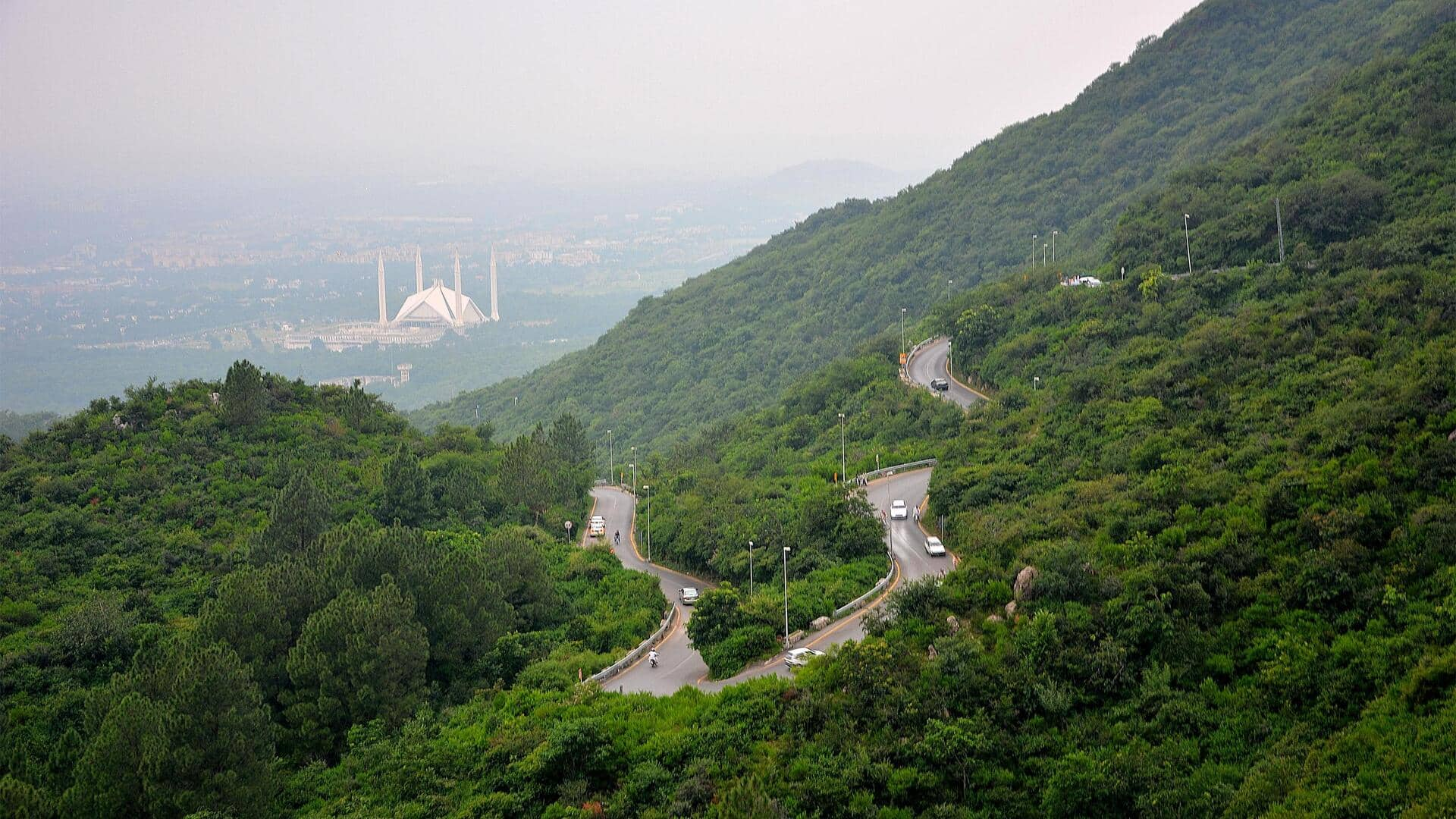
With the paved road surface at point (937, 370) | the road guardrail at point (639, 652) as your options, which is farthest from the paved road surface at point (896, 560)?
the paved road surface at point (937, 370)

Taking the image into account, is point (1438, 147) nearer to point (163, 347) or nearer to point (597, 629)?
point (597, 629)

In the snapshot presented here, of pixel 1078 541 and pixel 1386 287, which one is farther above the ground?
pixel 1386 287

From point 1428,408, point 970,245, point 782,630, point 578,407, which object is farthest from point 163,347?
point 1428,408

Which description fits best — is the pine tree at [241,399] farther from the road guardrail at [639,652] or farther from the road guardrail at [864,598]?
the road guardrail at [864,598]

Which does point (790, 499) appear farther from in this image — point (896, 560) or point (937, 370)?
point (937, 370)

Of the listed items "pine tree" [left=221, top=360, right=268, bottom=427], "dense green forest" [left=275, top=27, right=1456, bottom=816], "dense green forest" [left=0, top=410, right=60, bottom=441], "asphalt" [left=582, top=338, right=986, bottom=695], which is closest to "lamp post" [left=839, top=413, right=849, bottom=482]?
"asphalt" [left=582, top=338, right=986, bottom=695]

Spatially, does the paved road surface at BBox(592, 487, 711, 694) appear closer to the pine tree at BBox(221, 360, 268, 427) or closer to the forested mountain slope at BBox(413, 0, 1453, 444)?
the pine tree at BBox(221, 360, 268, 427)

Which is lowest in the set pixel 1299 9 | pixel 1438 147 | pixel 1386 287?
pixel 1386 287
